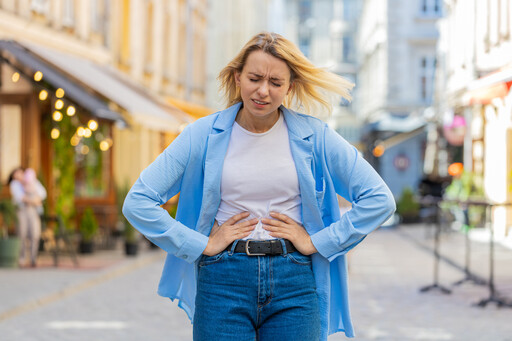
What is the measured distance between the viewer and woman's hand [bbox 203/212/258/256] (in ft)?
10.4

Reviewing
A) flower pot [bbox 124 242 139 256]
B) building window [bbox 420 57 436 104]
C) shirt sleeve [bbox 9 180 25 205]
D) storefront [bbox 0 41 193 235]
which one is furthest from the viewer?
building window [bbox 420 57 436 104]

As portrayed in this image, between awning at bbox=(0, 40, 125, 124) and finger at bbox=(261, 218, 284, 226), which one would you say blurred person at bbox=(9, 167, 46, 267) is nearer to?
awning at bbox=(0, 40, 125, 124)

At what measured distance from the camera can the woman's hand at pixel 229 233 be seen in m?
3.16

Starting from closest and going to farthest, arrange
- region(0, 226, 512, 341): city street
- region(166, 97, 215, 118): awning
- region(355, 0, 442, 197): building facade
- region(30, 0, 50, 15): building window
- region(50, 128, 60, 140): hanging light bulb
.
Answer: region(0, 226, 512, 341): city street
region(50, 128, 60, 140): hanging light bulb
region(30, 0, 50, 15): building window
region(166, 97, 215, 118): awning
region(355, 0, 442, 197): building facade

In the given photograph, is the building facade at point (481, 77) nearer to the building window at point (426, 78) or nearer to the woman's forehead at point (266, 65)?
the building window at point (426, 78)

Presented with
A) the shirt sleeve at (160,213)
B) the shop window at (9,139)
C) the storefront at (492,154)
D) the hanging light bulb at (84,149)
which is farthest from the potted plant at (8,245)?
the shirt sleeve at (160,213)

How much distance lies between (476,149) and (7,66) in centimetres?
1472

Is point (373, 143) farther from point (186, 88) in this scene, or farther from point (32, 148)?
point (32, 148)

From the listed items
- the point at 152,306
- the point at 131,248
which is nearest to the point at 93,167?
the point at 131,248

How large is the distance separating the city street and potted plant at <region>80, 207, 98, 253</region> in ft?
3.76

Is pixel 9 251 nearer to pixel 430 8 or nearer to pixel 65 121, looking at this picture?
pixel 65 121

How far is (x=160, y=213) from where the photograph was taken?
10.3ft

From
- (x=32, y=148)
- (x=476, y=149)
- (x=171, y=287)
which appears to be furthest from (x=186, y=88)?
(x=171, y=287)

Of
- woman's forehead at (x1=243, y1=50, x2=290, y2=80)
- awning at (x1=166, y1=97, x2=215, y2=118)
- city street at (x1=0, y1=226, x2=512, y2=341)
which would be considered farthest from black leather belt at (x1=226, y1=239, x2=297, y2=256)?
awning at (x1=166, y1=97, x2=215, y2=118)
